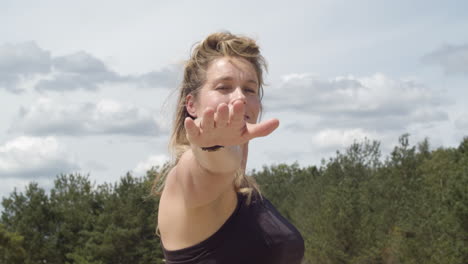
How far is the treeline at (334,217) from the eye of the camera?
42625 millimetres

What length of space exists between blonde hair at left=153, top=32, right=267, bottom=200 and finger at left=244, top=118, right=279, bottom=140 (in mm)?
1222

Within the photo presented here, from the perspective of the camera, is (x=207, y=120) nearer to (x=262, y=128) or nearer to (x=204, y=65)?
(x=262, y=128)

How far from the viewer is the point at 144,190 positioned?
195 ft

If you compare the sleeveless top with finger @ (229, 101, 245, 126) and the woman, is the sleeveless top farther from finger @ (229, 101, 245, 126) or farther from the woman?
finger @ (229, 101, 245, 126)

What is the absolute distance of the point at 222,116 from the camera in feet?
9.04

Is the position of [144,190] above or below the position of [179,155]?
above

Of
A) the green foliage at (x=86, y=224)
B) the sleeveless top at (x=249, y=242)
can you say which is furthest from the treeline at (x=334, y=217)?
the sleeveless top at (x=249, y=242)

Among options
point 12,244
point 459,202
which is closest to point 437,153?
point 459,202

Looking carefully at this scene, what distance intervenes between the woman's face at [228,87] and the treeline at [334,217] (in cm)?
3696

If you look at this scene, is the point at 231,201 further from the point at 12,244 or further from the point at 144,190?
the point at 144,190

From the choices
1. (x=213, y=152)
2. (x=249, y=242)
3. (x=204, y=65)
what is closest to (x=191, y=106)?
(x=204, y=65)

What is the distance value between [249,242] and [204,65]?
1.08 metres

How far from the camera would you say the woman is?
3.72m

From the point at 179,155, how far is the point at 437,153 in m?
78.4
